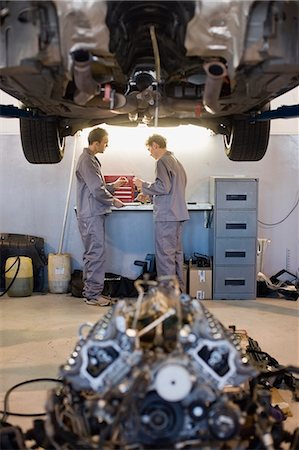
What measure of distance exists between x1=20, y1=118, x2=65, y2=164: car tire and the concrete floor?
4.81ft

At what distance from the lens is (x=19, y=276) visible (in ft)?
20.2

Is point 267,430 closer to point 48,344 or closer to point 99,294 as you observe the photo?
point 48,344

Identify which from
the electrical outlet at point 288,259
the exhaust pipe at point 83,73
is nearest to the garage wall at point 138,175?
the electrical outlet at point 288,259

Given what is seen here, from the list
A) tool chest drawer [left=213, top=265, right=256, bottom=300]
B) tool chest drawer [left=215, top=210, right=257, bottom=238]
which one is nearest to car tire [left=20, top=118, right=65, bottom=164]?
tool chest drawer [left=215, top=210, right=257, bottom=238]

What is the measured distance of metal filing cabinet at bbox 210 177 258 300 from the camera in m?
5.98

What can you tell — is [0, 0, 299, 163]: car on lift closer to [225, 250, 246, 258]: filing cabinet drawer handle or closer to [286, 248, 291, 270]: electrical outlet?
[225, 250, 246, 258]: filing cabinet drawer handle

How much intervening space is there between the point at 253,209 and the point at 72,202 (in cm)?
216

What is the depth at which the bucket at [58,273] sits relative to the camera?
6352mm

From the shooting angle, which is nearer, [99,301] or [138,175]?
[99,301]

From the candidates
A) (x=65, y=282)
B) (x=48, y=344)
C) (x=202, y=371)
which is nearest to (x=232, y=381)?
(x=202, y=371)

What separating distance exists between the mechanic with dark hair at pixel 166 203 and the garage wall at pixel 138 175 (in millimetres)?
783

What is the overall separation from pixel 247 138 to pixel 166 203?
167cm

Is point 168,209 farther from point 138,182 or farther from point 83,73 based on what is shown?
point 83,73

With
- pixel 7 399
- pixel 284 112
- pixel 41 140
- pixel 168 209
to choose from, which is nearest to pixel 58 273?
pixel 168 209
